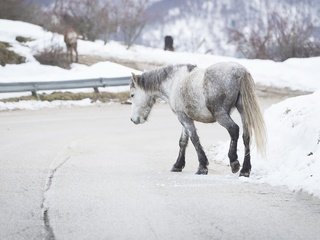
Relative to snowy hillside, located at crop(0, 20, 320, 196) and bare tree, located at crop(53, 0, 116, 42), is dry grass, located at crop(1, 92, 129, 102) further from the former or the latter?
bare tree, located at crop(53, 0, 116, 42)

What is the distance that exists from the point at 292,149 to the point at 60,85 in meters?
14.8

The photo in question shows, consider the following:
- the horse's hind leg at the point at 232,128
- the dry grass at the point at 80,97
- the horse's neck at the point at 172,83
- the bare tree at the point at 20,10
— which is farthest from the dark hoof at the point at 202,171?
the bare tree at the point at 20,10

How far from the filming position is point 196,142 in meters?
10.5

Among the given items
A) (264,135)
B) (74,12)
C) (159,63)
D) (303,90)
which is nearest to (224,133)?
(264,135)

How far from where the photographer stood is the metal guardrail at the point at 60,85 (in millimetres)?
22938

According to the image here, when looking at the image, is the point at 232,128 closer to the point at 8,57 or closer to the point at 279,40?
the point at 8,57

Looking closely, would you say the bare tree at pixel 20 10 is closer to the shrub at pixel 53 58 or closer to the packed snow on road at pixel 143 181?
the shrub at pixel 53 58

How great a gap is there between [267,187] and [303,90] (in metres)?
19.3

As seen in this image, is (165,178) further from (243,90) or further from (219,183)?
(243,90)

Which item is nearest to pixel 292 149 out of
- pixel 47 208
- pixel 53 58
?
pixel 47 208

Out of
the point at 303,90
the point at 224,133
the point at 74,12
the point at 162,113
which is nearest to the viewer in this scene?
the point at 224,133

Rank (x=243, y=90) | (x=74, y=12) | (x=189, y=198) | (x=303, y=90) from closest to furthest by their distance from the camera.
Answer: (x=189, y=198) < (x=243, y=90) < (x=303, y=90) < (x=74, y=12)

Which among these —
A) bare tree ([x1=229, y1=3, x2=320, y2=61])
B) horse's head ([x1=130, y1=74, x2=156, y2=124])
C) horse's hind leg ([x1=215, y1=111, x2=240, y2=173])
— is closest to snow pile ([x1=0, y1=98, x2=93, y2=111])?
horse's head ([x1=130, y1=74, x2=156, y2=124])

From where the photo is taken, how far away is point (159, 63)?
33406 millimetres
